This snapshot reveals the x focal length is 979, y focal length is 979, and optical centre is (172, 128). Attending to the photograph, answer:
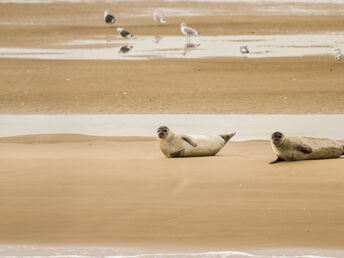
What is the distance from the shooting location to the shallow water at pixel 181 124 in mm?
12281

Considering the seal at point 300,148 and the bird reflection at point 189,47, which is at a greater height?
the bird reflection at point 189,47

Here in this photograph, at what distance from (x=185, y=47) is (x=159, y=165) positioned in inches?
601

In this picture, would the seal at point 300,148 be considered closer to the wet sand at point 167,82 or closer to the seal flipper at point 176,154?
the seal flipper at point 176,154

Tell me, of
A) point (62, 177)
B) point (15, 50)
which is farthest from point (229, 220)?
point (15, 50)

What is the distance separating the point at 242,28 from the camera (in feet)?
92.1

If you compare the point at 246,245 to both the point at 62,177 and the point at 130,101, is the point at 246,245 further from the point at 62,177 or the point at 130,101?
the point at 130,101

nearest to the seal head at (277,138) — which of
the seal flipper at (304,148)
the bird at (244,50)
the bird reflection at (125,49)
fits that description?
the seal flipper at (304,148)

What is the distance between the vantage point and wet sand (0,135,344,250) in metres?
6.88

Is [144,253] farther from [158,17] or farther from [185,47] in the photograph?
[158,17]

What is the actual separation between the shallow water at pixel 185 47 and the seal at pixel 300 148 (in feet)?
41.3

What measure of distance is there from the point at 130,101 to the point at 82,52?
7058mm

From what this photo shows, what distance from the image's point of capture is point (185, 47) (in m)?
24.0

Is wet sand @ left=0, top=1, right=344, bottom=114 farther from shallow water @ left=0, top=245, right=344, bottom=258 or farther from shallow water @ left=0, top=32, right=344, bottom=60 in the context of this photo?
shallow water @ left=0, top=245, right=344, bottom=258

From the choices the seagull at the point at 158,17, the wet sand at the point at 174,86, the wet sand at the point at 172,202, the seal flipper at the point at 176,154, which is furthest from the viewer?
the seagull at the point at 158,17
